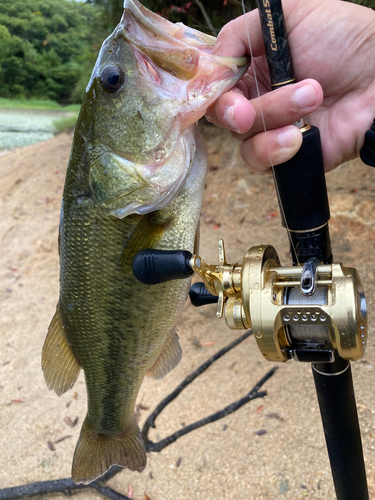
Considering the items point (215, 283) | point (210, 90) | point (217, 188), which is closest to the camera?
point (215, 283)

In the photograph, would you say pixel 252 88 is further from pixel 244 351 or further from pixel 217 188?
pixel 217 188

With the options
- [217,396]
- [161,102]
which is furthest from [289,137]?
[217,396]

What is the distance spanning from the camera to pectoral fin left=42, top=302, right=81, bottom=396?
140 cm

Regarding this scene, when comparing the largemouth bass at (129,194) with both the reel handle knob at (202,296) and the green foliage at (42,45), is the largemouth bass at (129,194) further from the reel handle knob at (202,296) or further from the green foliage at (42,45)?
the green foliage at (42,45)

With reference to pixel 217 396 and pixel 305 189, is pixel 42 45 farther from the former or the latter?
pixel 305 189

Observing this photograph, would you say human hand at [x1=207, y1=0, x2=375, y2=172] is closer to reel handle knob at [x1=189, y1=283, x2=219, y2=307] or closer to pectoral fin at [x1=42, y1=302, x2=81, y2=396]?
reel handle knob at [x1=189, y1=283, x2=219, y2=307]

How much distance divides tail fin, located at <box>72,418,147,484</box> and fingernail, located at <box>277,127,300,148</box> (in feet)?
3.93

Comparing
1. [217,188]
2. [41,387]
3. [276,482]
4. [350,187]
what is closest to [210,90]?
[276,482]

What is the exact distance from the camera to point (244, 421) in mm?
2281

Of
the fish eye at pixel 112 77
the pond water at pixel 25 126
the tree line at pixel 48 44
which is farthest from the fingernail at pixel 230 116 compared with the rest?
the pond water at pixel 25 126

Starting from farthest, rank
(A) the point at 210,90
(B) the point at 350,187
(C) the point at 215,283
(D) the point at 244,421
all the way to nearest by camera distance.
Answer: (B) the point at 350,187 → (D) the point at 244,421 → (A) the point at 210,90 → (C) the point at 215,283

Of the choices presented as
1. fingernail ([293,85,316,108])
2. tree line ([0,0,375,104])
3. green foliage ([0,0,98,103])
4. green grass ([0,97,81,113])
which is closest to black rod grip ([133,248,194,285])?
fingernail ([293,85,316,108])

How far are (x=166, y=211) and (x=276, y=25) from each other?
548 millimetres

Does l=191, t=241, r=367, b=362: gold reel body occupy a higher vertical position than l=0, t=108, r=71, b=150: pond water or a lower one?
higher
